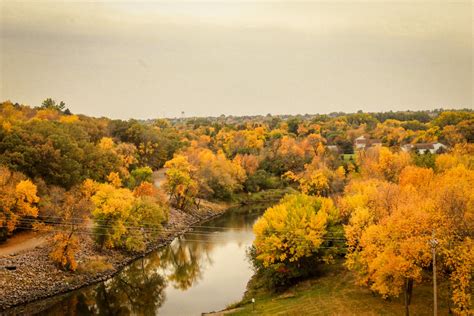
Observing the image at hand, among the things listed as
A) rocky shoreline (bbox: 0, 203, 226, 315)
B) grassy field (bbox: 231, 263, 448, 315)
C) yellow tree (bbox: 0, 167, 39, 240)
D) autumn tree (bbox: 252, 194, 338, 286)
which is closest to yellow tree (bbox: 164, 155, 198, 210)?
rocky shoreline (bbox: 0, 203, 226, 315)

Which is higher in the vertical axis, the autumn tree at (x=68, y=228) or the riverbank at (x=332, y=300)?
the autumn tree at (x=68, y=228)

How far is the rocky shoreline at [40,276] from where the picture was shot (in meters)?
33.9

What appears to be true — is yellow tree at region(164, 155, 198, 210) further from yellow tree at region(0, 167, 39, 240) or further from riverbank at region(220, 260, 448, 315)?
riverbank at region(220, 260, 448, 315)

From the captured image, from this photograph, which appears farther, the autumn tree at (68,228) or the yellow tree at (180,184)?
the yellow tree at (180,184)

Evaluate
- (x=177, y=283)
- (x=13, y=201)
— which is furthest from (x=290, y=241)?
(x=13, y=201)

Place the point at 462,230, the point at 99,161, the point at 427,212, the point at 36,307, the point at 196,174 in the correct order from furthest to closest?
the point at 196,174
the point at 99,161
the point at 36,307
the point at 427,212
the point at 462,230

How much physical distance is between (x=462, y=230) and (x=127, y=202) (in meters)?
30.6

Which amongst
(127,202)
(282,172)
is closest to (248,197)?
(282,172)

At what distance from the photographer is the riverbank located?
90.6 feet

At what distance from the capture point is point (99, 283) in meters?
39.6

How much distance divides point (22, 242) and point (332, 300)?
27.1 metres

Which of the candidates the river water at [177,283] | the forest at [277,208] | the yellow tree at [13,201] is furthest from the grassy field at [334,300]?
the yellow tree at [13,201]

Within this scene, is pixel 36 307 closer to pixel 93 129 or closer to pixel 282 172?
pixel 93 129

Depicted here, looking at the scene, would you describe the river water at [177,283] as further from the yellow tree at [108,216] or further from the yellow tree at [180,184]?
the yellow tree at [180,184]
